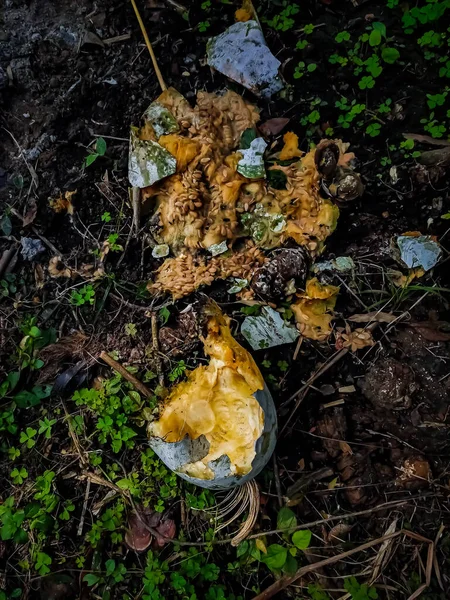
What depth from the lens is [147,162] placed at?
221cm

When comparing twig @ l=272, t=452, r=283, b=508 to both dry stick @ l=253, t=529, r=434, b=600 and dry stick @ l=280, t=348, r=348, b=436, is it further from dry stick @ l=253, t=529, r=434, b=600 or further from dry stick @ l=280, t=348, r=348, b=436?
dry stick @ l=253, t=529, r=434, b=600

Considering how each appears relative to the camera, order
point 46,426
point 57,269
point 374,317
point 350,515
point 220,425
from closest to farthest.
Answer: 1. point 220,425
2. point 350,515
3. point 374,317
4. point 46,426
5. point 57,269

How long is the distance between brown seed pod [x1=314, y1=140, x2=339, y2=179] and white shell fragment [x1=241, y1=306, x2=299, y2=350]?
0.63 metres

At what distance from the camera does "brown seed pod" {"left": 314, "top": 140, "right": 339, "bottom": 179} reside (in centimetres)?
215

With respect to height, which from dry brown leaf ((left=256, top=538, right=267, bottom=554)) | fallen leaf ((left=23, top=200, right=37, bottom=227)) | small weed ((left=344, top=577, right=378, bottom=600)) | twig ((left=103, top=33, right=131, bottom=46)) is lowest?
small weed ((left=344, top=577, right=378, bottom=600))

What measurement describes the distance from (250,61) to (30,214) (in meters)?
1.24

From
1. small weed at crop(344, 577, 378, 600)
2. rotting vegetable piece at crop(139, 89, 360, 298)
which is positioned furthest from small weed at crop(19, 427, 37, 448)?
small weed at crop(344, 577, 378, 600)

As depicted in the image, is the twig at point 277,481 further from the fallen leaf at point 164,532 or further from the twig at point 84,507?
the twig at point 84,507

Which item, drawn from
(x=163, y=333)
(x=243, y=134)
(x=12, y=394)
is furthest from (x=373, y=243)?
(x=12, y=394)

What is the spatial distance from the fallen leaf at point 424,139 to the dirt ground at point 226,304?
42mm

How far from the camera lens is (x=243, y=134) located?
2258 mm

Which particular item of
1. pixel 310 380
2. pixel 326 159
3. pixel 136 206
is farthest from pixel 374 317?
pixel 136 206

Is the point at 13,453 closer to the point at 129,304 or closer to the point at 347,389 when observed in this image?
the point at 129,304

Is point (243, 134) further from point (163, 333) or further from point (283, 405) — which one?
point (283, 405)
